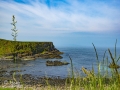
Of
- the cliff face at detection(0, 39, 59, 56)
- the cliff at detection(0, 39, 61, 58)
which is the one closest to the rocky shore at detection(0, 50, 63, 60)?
the cliff at detection(0, 39, 61, 58)

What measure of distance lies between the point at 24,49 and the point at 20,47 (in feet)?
6.15

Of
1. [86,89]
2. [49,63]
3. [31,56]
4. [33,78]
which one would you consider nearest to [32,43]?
[31,56]

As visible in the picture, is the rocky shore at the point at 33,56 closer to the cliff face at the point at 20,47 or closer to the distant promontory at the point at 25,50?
the distant promontory at the point at 25,50

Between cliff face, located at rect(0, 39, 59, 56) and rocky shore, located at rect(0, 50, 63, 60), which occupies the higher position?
cliff face, located at rect(0, 39, 59, 56)

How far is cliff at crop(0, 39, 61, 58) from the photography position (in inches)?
3041

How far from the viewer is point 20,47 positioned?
264ft

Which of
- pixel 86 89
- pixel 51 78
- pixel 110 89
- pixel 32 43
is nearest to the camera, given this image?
pixel 110 89

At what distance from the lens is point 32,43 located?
85250 millimetres

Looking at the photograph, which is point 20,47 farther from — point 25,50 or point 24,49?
point 25,50

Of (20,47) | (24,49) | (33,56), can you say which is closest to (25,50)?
(24,49)

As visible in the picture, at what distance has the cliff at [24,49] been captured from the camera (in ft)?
253

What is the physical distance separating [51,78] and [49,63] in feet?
70.0

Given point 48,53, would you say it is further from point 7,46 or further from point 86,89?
point 86,89

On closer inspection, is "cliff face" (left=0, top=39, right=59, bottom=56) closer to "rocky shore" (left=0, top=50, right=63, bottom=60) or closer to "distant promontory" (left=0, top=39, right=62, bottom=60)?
"distant promontory" (left=0, top=39, right=62, bottom=60)
